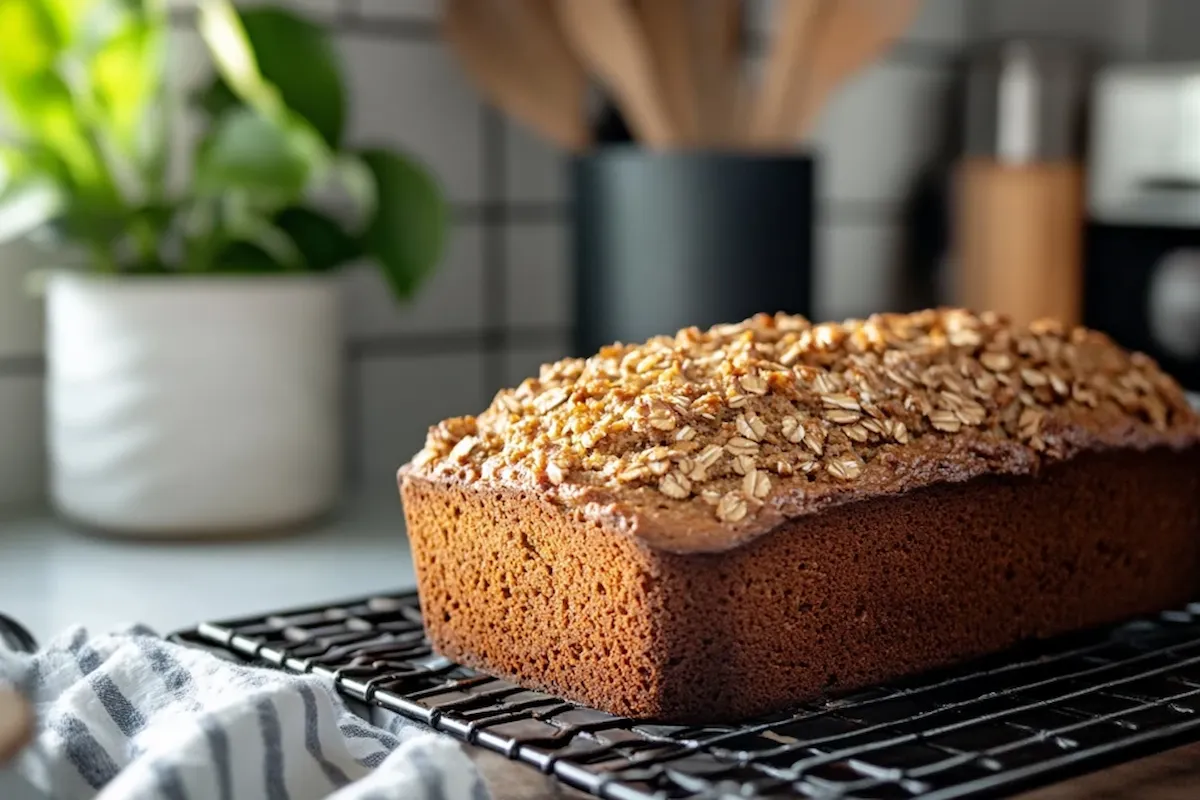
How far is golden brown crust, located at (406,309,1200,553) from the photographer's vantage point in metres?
0.74

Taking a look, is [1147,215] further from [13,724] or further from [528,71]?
[13,724]

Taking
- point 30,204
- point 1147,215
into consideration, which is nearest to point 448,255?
point 30,204

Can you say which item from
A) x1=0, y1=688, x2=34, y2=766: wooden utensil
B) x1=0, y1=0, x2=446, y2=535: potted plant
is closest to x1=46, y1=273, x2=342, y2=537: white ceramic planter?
x1=0, y1=0, x2=446, y2=535: potted plant

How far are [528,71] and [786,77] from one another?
0.24 m

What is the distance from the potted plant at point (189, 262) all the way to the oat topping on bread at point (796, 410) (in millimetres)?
388

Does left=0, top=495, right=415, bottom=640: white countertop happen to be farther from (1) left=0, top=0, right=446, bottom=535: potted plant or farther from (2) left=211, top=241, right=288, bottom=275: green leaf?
(2) left=211, top=241, right=288, bottom=275: green leaf

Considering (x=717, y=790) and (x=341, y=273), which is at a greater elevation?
(x=341, y=273)

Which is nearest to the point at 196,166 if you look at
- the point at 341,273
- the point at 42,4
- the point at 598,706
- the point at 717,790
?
the point at 42,4

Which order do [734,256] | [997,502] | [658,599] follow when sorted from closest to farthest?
[658,599] < [997,502] < [734,256]

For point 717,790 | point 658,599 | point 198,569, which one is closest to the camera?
point 717,790

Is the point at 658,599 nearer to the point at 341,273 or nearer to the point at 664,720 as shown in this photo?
the point at 664,720

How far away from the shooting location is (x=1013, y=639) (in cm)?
88

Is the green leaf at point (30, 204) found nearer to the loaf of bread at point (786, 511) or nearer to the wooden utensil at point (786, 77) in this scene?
the loaf of bread at point (786, 511)

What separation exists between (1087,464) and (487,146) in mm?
804
